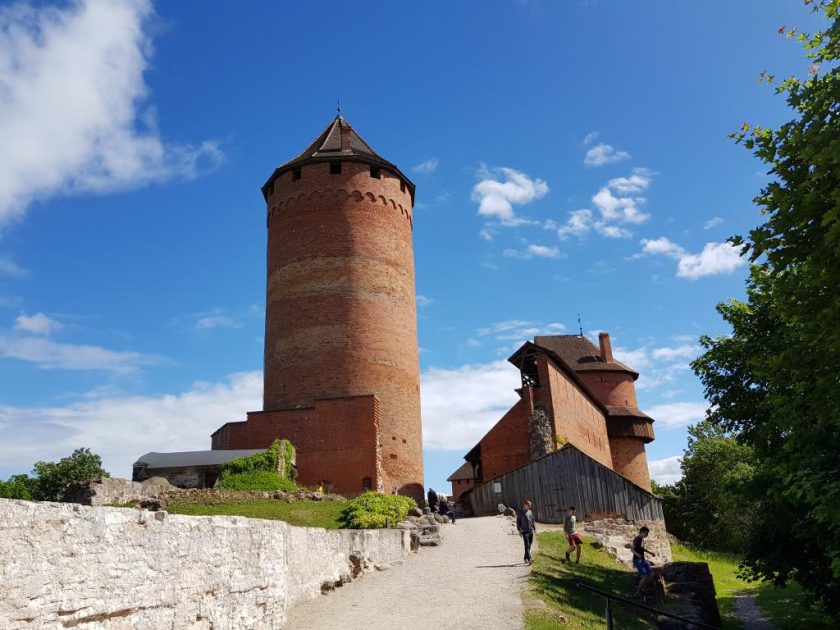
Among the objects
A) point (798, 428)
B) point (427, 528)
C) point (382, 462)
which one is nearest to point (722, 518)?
point (382, 462)

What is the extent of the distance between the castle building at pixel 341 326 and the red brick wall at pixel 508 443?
3.12 m

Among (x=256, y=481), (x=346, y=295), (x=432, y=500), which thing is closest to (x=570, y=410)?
(x=432, y=500)

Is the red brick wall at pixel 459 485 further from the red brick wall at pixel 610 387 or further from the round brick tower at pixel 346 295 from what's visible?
the round brick tower at pixel 346 295

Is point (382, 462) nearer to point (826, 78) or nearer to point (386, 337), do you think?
point (386, 337)

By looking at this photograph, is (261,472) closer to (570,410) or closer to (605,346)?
(570,410)

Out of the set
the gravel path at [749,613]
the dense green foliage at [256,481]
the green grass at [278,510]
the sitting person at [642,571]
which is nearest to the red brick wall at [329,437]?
the dense green foliage at [256,481]

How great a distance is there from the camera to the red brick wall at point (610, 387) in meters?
43.3

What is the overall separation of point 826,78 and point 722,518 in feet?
120

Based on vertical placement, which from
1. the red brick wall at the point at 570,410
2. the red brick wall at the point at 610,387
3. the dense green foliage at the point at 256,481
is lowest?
the dense green foliage at the point at 256,481

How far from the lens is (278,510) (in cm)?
1836

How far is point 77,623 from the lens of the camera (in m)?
4.91

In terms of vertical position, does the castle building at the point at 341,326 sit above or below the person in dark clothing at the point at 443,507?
above

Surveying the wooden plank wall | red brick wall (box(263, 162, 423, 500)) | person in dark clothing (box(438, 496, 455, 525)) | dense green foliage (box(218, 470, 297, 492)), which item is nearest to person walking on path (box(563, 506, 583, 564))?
the wooden plank wall

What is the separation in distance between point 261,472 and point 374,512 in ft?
27.1
